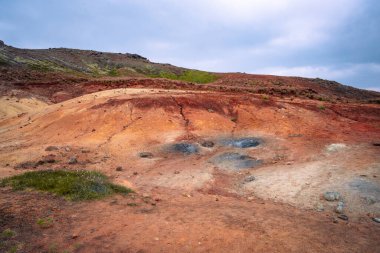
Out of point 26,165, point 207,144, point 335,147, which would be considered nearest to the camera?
point 26,165

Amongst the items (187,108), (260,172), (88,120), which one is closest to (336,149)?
(260,172)

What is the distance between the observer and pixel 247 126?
15.6 m

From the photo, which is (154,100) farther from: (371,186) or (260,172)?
(371,186)

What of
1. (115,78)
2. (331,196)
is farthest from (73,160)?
(115,78)

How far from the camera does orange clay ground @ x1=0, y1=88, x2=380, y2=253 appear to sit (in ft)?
22.1

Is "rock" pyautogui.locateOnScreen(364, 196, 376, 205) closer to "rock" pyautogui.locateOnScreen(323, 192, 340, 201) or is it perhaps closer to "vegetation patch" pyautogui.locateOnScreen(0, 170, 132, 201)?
"rock" pyautogui.locateOnScreen(323, 192, 340, 201)

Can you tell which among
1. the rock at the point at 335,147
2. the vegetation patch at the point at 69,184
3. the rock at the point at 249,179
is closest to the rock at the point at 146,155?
the vegetation patch at the point at 69,184

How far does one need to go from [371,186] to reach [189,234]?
17.3ft

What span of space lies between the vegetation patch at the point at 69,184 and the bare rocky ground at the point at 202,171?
0.33m

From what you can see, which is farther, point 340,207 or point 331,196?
point 331,196

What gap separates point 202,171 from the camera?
1130 cm

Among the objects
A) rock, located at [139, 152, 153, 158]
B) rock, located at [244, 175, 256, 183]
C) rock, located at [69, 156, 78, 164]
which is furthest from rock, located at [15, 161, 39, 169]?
rock, located at [244, 175, 256, 183]

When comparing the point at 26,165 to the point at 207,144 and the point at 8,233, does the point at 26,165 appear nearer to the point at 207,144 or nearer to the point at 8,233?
the point at 8,233

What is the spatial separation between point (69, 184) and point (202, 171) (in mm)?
4217
